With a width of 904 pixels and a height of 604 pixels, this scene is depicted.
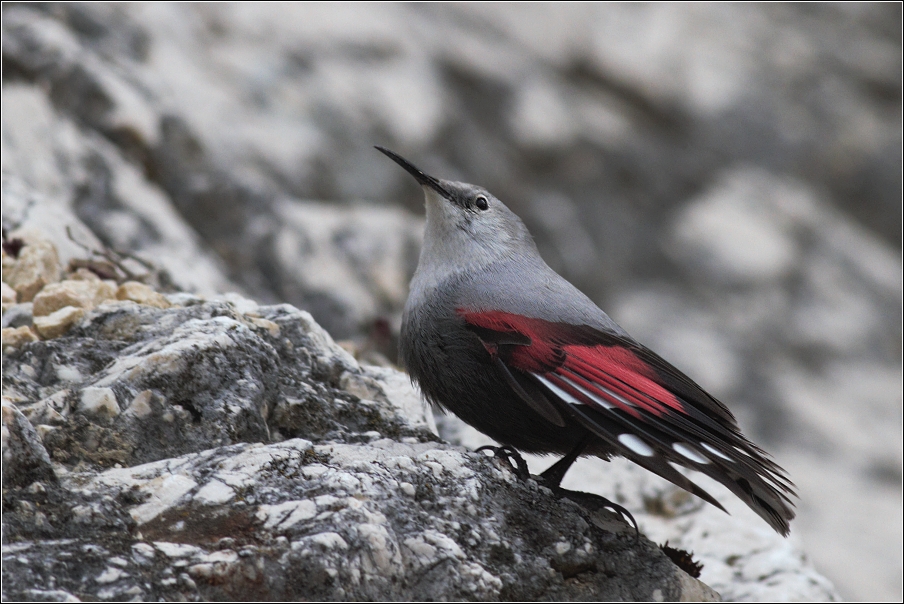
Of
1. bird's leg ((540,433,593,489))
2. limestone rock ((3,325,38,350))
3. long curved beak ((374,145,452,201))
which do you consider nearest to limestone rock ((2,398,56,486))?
limestone rock ((3,325,38,350))

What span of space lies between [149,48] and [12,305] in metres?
3.41

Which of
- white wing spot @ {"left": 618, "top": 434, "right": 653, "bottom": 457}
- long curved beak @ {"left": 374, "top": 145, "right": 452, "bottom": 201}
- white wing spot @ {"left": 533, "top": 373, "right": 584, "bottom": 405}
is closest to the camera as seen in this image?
white wing spot @ {"left": 618, "top": 434, "right": 653, "bottom": 457}

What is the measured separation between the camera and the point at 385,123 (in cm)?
712

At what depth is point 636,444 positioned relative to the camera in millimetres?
2537

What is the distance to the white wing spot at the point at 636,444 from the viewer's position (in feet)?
8.18

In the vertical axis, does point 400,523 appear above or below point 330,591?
above

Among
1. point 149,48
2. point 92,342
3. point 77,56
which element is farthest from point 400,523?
point 149,48

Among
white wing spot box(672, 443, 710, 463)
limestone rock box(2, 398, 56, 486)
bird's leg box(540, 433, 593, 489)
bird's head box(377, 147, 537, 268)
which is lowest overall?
limestone rock box(2, 398, 56, 486)

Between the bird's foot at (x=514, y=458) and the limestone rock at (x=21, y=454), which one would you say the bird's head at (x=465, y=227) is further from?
the limestone rock at (x=21, y=454)

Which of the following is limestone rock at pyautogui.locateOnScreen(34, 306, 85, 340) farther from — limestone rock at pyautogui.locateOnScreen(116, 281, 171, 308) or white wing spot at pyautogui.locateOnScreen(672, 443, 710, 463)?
white wing spot at pyautogui.locateOnScreen(672, 443, 710, 463)

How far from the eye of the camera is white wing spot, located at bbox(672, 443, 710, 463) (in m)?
2.50

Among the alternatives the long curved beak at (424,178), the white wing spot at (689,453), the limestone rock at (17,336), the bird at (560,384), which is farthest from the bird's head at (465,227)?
the limestone rock at (17,336)

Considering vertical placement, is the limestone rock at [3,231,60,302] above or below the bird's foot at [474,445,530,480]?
below

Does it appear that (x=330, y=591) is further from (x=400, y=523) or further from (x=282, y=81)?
(x=282, y=81)
